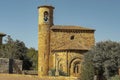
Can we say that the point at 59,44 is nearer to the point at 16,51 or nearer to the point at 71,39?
the point at 71,39

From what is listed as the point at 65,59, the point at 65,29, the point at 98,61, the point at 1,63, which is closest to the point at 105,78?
the point at 98,61

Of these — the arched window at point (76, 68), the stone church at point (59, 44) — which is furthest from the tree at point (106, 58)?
the stone church at point (59, 44)

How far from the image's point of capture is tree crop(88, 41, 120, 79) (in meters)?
39.9

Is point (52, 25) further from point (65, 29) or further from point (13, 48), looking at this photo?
point (13, 48)

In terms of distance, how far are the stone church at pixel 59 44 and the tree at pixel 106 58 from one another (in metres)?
15.6

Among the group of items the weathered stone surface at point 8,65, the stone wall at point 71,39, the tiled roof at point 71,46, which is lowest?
the weathered stone surface at point 8,65

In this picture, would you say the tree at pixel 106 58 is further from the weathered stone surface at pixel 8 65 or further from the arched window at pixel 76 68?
the arched window at pixel 76 68

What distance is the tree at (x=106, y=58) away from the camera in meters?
39.9

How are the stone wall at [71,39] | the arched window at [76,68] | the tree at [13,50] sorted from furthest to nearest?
the tree at [13,50], the stone wall at [71,39], the arched window at [76,68]

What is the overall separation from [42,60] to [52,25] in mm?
6128

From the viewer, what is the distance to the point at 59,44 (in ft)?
203

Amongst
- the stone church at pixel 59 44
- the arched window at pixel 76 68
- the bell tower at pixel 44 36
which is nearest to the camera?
the arched window at pixel 76 68

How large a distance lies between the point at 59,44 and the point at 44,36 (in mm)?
2772

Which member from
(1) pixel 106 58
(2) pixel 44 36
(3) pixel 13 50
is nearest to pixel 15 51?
(3) pixel 13 50
